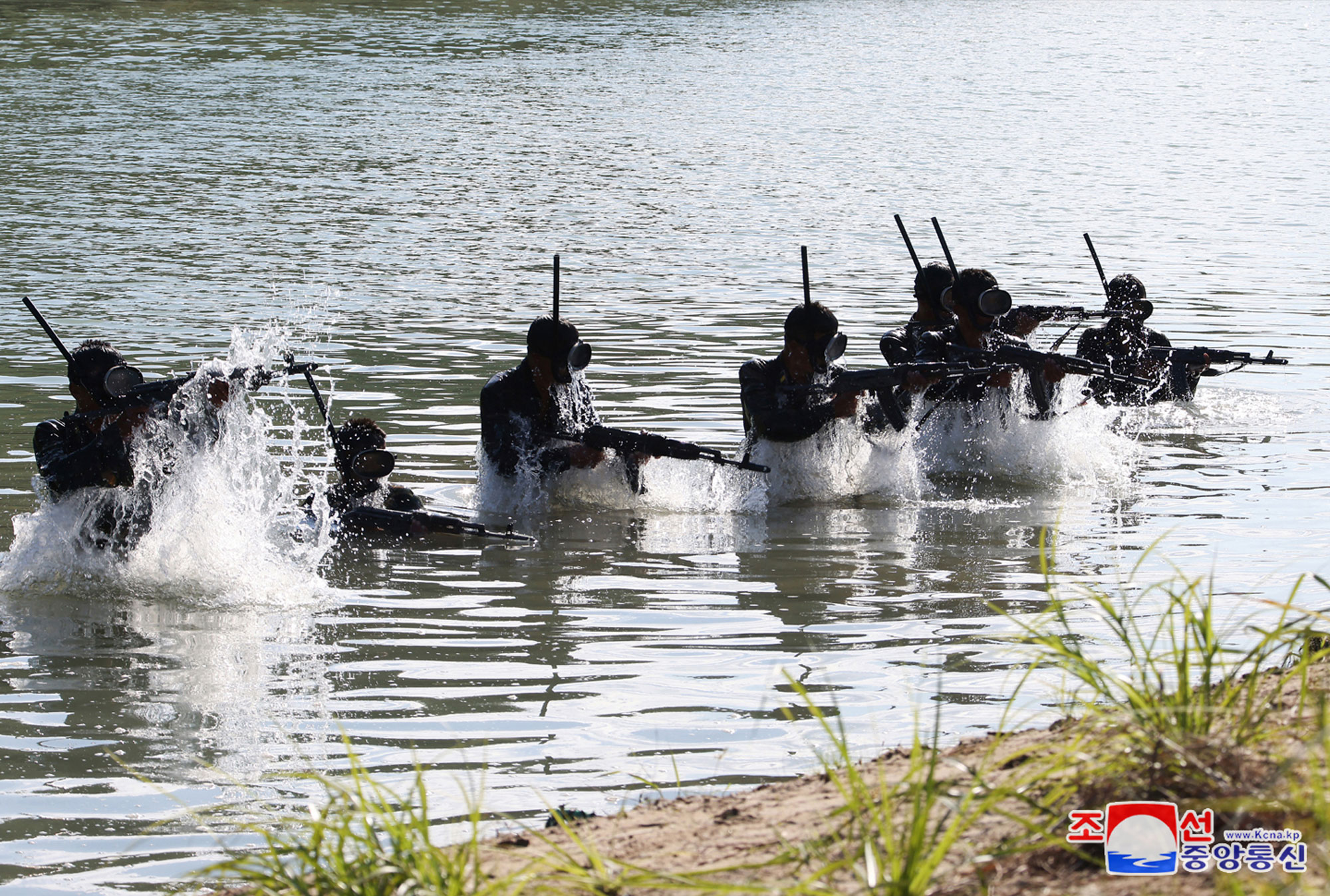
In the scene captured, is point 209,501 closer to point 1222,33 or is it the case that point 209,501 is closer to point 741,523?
point 741,523

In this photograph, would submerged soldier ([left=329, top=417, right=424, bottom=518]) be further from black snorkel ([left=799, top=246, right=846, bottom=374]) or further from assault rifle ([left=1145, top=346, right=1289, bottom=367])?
assault rifle ([left=1145, top=346, right=1289, bottom=367])

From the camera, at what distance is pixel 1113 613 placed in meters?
4.69

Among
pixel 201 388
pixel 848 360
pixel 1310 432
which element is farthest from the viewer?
pixel 848 360

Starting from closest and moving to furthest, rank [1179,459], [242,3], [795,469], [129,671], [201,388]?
[129,671] → [201,388] → [795,469] → [1179,459] → [242,3]

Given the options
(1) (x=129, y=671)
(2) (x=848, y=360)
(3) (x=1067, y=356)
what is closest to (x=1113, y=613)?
(1) (x=129, y=671)

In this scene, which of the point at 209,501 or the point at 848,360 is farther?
the point at 848,360

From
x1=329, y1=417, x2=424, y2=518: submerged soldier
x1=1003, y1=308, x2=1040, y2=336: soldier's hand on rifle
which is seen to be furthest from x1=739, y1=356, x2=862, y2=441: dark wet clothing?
x1=1003, y1=308, x2=1040, y2=336: soldier's hand on rifle

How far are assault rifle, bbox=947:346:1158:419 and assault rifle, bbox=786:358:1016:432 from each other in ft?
1.19

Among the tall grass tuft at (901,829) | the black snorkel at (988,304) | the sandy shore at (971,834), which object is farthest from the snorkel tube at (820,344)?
the tall grass tuft at (901,829)

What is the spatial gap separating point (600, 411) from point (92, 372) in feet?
17.5

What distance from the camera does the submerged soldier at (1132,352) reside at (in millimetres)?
14805

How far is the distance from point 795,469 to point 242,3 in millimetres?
49792

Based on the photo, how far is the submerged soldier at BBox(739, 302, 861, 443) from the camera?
11.9 m

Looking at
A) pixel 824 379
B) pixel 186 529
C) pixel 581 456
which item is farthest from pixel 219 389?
pixel 824 379
